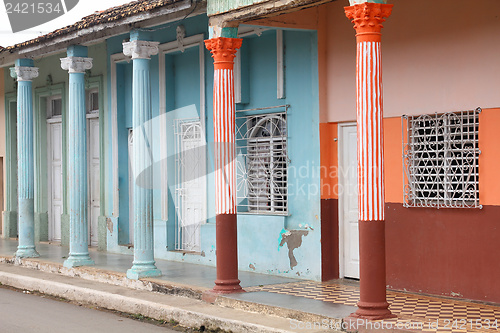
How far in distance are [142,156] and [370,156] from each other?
4.47 metres

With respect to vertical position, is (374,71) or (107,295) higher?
(374,71)

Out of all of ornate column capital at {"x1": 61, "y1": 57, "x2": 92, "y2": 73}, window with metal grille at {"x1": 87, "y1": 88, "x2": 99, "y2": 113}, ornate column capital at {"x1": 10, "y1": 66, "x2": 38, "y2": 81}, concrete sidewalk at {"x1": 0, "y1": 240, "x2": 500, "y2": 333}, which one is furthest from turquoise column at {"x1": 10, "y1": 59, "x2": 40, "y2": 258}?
ornate column capital at {"x1": 61, "y1": 57, "x2": 92, "y2": 73}

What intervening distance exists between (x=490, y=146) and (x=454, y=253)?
4.13 ft

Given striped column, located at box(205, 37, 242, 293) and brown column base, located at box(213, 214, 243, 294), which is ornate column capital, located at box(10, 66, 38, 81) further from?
brown column base, located at box(213, 214, 243, 294)

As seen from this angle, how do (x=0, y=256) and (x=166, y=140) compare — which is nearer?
(x=166, y=140)

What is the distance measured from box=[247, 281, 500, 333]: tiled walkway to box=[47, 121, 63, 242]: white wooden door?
769 cm

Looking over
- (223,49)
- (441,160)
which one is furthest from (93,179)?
(441,160)

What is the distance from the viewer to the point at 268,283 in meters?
10.0

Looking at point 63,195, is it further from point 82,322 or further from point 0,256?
point 82,322

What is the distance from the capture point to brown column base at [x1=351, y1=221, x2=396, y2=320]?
730 cm

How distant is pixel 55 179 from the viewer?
53.3 ft

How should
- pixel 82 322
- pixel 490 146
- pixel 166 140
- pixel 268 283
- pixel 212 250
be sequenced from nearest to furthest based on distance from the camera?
1. pixel 490 146
2. pixel 82 322
3. pixel 268 283
4. pixel 212 250
5. pixel 166 140

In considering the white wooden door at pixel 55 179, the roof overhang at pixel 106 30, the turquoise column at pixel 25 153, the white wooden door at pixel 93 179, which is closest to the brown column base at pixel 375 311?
the roof overhang at pixel 106 30

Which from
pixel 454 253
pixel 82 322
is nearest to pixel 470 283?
pixel 454 253
